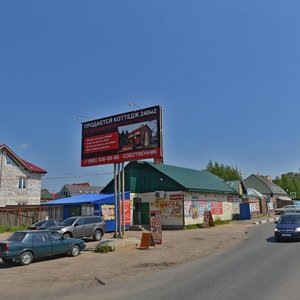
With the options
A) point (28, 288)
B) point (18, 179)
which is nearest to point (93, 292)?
point (28, 288)

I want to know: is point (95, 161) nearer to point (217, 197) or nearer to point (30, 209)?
point (30, 209)

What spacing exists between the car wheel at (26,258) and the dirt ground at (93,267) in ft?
0.77

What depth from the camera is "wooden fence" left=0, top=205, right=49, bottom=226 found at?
124 ft

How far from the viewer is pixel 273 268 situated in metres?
12.8

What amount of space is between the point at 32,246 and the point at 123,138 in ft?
34.0

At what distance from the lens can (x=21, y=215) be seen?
128 feet

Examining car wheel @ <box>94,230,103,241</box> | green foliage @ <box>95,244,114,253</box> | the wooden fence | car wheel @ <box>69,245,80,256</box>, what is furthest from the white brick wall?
car wheel @ <box>69,245,80,256</box>

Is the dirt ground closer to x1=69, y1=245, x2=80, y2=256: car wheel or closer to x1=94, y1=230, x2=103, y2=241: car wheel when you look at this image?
x1=69, y1=245, x2=80, y2=256: car wheel

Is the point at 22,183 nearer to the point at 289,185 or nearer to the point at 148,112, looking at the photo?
the point at 148,112

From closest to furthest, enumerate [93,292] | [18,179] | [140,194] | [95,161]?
[93,292], [95,161], [140,194], [18,179]

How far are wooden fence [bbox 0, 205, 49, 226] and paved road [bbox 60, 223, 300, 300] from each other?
2732 cm

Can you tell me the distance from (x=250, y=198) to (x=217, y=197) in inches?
688

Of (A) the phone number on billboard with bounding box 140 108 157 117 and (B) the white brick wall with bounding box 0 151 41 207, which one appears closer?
(A) the phone number on billboard with bounding box 140 108 157 117

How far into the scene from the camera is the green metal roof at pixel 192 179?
123 feet
